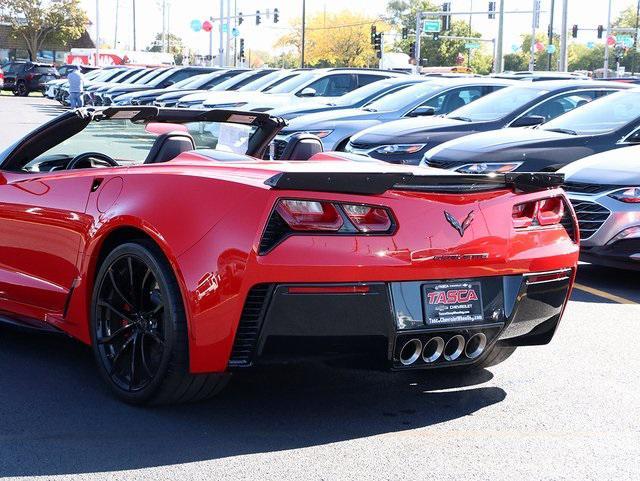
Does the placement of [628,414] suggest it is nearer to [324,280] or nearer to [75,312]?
[324,280]

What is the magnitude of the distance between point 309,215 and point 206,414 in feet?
3.40

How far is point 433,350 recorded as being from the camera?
15.5 ft

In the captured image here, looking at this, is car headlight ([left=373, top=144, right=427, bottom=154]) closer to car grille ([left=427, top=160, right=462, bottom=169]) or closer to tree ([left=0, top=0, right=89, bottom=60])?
car grille ([left=427, top=160, right=462, bottom=169])

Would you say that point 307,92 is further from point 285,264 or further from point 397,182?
point 285,264

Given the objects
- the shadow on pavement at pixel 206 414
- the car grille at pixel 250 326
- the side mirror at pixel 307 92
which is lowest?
the shadow on pavement at pixel 206 414

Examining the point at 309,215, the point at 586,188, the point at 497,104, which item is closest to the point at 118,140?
the point at 309,215

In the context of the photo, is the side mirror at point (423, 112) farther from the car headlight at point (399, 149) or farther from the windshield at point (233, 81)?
the windshield at point (233, 81)

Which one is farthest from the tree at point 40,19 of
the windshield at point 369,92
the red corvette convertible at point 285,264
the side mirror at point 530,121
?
the red corvette convertible at point 285,264

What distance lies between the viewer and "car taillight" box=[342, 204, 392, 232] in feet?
14.7

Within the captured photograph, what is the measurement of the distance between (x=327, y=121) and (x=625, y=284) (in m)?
7.28

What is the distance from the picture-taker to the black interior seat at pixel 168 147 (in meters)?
5.62

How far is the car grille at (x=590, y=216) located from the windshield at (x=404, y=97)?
7509mm

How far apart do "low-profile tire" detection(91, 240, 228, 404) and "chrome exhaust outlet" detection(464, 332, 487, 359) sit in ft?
3.41

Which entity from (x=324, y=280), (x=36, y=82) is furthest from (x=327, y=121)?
(x=36, y=82)
